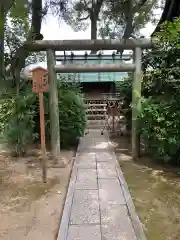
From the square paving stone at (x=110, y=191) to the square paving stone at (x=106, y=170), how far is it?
228mm

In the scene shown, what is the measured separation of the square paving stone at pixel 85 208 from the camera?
3.16m

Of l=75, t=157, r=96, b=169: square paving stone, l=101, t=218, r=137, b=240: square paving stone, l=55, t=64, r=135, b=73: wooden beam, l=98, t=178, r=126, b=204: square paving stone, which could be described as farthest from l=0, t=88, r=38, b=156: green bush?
l=101, t=218, r=137, b=240: square paving stone

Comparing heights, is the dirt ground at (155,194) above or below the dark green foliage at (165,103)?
below

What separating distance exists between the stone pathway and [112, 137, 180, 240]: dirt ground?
152 millimetres

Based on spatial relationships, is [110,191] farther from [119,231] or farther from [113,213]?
[119,231]

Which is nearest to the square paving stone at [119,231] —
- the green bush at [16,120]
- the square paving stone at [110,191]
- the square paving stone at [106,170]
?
the square paving stone at [110,191]

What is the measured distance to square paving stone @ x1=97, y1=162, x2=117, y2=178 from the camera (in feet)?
16.1

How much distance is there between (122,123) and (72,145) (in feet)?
8.98

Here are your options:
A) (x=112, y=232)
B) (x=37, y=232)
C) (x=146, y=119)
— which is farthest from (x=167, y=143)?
(x=37, y=232)

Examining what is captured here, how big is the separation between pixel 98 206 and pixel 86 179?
115 cm

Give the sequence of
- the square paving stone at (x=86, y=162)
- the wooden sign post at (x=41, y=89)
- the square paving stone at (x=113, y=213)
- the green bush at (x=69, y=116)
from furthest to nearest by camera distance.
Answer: the green bush at (x=69, y=116) → the square paving stone at (x=86, y=162) → the wooden sign post at (x=41, y=89) → the square paving stone at (x=113, y=213)

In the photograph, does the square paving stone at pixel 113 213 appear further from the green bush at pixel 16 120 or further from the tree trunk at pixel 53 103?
the green bush at pixel 16 120

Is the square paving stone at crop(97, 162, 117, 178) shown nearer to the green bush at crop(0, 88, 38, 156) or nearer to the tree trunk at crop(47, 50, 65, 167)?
the tree trunk at crop(47, 50, 65, 167)

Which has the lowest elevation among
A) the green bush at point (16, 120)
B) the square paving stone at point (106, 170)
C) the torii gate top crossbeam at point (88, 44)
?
the square paving stone at point (106, 170)
